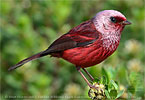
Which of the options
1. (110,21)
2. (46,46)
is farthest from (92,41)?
(46,46)

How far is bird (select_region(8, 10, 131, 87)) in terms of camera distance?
388 cm

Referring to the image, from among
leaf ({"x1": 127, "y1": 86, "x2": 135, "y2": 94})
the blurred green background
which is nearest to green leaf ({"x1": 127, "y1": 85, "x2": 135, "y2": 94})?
leaf ({"x1": 127, "y1": 86, "x2": 135, "y2": 94})

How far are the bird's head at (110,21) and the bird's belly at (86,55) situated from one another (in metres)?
0.24

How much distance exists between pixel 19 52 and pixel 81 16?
5.89 feet

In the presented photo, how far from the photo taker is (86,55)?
398cm

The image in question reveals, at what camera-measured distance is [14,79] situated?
591 cm

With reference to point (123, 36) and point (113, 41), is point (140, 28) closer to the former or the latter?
point (123, 36)

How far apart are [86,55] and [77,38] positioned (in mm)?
296

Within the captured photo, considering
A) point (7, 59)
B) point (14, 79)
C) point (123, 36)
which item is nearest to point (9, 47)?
point (7, 59)

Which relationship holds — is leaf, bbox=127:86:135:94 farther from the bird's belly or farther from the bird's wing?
the bird's wing

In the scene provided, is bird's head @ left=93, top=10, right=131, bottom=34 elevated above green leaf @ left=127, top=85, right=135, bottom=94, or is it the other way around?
bird's head @ left=93, top=10, right=131, bottom=34

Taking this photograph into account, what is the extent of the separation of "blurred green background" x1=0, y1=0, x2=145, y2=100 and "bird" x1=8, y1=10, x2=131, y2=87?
90 cm

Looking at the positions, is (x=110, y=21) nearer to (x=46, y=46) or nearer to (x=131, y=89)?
(x=131, y=89)

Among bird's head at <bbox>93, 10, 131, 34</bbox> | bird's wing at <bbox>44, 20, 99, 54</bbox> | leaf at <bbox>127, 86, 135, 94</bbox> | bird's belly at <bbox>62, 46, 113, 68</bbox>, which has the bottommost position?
leaf at <bbox>127, 86, 135, 94</bbox>
